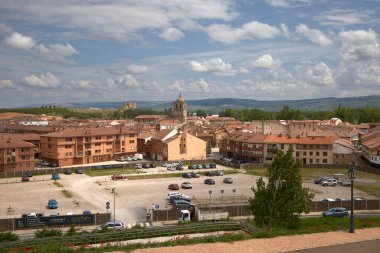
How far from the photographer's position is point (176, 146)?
75.2 m

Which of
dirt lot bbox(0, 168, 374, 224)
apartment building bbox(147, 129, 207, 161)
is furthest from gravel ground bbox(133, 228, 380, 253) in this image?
apartment building bbox(147, 129, 207, 161)

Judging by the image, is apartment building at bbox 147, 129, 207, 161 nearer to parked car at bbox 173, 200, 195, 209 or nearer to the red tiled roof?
the red tiled roof

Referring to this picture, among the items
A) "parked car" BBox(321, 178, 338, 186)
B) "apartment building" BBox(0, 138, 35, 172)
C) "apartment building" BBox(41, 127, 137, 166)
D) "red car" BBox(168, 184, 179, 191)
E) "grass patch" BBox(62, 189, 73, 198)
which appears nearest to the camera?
"grass patch" BBox(62, 189, 73, 198)

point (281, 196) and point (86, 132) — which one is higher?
point (86, 132)

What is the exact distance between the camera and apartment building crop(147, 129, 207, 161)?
74.8 m

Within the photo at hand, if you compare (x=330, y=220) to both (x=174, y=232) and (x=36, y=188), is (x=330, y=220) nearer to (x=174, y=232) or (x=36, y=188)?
(x=174, y=232)

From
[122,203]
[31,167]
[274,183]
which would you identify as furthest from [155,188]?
[274,183]

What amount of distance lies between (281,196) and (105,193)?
29302 mm

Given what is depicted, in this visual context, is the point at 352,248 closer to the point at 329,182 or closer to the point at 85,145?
the point at 329,182

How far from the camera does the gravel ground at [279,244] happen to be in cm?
1574

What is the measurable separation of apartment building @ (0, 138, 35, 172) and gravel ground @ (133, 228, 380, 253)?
169 ft

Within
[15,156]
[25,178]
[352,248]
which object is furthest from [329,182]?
[15,156]

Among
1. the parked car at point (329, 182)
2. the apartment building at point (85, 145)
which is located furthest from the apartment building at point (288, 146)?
the apartment building at point (85, 145)

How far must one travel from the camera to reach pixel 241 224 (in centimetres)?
1997
